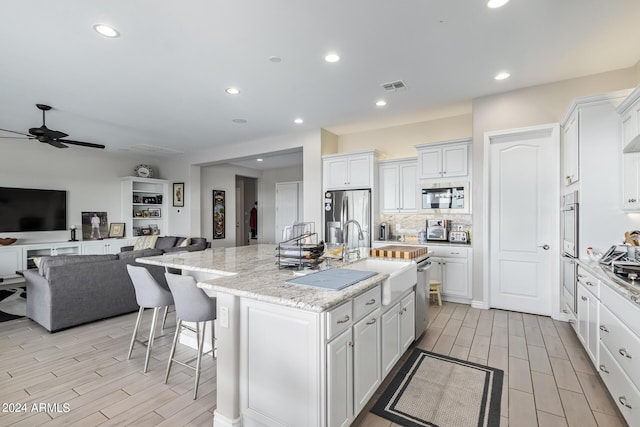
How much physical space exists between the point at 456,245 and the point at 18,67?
574 centimetres

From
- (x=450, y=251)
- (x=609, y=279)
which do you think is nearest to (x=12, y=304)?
(x=450, y=251)

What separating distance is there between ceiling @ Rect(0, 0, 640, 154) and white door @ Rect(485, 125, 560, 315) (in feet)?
2.58

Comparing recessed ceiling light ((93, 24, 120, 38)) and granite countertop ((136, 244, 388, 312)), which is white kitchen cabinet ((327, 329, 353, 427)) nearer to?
granite countertop ((136, 244, 388, 312))

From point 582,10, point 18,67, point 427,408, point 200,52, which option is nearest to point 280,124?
point 200,52

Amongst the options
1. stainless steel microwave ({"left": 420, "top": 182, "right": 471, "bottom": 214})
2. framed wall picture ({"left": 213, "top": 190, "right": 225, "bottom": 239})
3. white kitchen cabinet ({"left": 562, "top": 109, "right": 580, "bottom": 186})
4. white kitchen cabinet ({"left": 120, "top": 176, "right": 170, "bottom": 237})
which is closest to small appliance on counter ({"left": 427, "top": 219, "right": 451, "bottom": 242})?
stainless steel microwave ({"left": 420, "top": 182, "right": 471, "bottom": 214})

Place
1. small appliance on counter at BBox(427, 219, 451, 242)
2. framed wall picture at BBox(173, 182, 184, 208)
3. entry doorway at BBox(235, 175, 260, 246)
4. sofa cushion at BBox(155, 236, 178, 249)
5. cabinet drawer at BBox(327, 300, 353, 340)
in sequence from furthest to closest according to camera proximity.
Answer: entry doorway at BBox(235, 175, 260, 246)
framed wall picture at BBox(173, 182, 184, 208)
sofa cushion at BBox(155, 236, 178, 249)
small appliance on counter at BBox(427, 219, 451, 242)
cabinet drawer at BBox(327, 300, 353, 340)

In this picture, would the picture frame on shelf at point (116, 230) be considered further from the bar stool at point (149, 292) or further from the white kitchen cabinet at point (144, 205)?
the bar stool at point (149, 292)

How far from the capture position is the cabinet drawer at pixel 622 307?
1641mm

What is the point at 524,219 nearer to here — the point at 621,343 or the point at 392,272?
the point at 621,343

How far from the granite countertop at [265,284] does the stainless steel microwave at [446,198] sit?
2746 millimetres

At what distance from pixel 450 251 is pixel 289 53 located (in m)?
3.46

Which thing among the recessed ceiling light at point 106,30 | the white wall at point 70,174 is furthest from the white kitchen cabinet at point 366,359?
the white wall at point 70,174

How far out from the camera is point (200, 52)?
114 inches

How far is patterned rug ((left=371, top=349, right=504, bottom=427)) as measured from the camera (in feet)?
6.32
